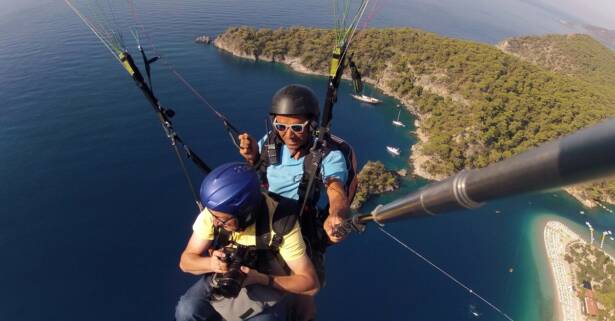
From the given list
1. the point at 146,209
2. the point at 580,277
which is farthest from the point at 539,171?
the point at 580,277

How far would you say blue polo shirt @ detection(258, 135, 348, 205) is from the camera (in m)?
4.68

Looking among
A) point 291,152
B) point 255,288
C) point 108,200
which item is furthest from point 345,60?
point 108,200

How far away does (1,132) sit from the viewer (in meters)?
45.5

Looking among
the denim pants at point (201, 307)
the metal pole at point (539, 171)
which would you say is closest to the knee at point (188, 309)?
the denim pants at point (201, 307)

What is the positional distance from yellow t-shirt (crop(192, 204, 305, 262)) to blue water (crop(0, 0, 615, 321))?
31.0 metres

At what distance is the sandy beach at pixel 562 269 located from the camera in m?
30.9

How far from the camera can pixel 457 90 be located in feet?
189

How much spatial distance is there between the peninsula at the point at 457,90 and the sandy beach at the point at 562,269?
815 cm

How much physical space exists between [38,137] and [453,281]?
5449cm

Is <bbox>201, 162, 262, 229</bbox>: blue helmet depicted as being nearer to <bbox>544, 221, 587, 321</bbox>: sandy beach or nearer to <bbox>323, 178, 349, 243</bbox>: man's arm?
<bbox>323, 178, 349, 243</bbox>: man's arm

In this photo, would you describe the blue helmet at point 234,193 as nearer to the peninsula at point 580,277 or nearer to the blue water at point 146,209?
the blue water at point 146,209

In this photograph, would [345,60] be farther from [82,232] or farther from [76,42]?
[76,42]

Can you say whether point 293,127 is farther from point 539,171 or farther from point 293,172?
point 539,171

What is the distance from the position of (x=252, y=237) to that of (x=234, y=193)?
1.84 feet
